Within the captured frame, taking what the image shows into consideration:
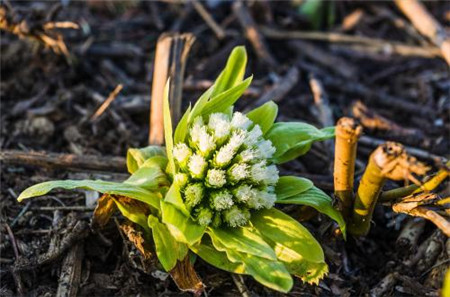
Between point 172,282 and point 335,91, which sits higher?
point 335,91

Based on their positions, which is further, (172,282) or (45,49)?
(45,49)

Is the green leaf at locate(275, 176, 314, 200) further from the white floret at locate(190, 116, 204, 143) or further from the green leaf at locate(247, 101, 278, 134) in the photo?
the white floret at locate(190, 116, 204, 143)

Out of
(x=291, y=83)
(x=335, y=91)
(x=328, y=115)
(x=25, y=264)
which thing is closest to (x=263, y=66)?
(x=291, y=83)

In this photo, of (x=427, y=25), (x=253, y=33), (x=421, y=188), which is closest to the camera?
(x=421, y=188)

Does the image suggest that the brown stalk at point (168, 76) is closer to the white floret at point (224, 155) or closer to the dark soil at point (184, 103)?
the dark soil at point (184, 103)

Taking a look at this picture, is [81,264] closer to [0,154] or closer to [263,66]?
[0,154]

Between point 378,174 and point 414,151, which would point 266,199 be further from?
point 414,151

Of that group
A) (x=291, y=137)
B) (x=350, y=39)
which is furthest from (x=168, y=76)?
(x=350, y=39)
